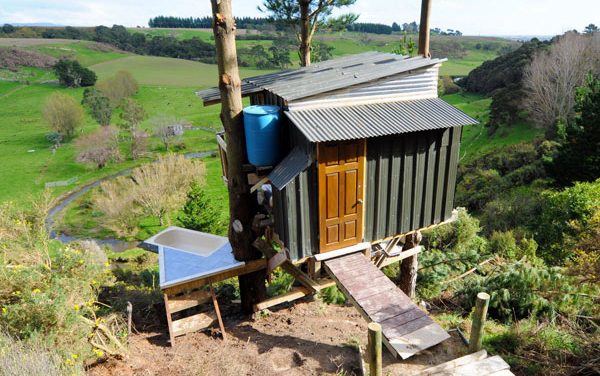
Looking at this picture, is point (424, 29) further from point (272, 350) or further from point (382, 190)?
point (272, 350)

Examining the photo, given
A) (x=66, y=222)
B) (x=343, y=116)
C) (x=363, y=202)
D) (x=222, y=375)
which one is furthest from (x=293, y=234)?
(x=66, y=222)

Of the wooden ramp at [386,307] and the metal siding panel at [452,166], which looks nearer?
the wooden ramp at [386,307]

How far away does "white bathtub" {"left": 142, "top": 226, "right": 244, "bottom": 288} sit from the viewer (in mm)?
9672

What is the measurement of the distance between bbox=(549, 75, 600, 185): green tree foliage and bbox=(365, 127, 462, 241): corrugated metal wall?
56.4 feet

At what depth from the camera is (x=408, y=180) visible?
28.5ft

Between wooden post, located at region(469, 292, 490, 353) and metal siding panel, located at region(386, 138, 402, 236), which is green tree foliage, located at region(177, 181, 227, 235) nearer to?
metal siding panel, located at region(386, 138, 402, 236)

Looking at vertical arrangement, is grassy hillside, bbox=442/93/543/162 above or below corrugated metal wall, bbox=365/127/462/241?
below

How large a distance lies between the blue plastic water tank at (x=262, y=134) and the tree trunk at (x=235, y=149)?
1.18ft

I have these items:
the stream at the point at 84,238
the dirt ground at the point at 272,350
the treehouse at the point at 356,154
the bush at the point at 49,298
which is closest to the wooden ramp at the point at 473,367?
the dirt ground at the point at 272,350

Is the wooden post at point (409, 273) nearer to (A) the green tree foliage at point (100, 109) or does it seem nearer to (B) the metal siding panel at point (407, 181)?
(B) the metal siding panel at point (407, 181)

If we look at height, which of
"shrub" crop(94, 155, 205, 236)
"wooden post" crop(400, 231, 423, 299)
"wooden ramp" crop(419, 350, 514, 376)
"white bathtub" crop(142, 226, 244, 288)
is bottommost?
"shrub" crop(94, 155, 205, 236)

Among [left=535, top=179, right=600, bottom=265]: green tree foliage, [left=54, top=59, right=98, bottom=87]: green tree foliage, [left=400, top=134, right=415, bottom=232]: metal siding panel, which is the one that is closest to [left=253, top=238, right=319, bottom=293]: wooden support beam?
[left=400, top=134, right=415, bottom=232]: metal siding panel

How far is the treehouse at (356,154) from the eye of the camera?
7738 mm

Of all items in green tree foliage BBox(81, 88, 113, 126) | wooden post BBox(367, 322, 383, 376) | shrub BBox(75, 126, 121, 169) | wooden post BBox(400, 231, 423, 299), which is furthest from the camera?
green tree foliage BBox(81, 88, 113, 126)
